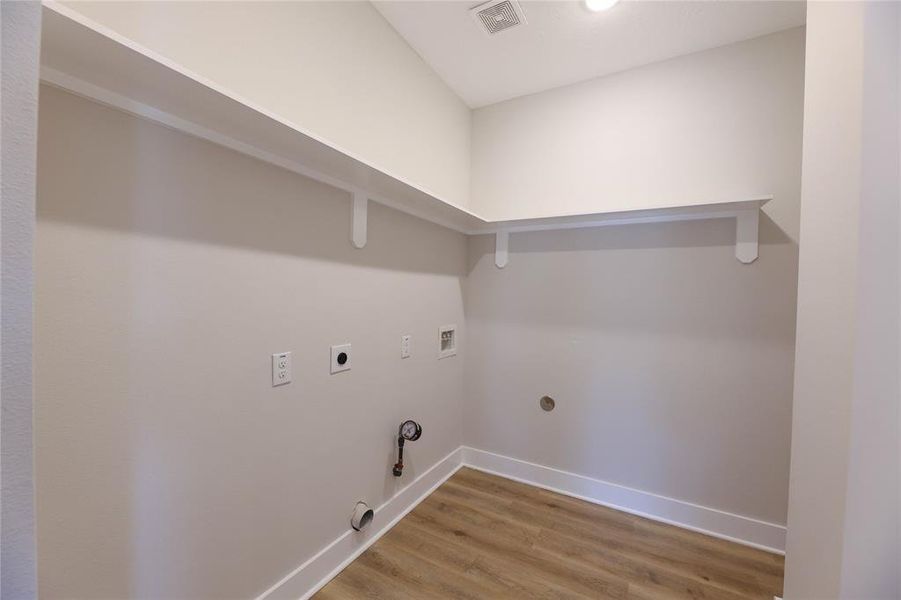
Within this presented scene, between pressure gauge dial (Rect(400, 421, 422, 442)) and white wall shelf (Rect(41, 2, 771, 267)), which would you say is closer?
white wall shelf (Rect(41, 2, 771, 267))

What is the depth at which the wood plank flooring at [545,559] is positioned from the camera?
4.67 ft

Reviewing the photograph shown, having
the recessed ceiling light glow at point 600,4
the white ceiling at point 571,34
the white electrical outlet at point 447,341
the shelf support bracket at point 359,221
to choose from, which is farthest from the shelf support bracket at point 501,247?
the recessed ceiling light glow at point 600,4

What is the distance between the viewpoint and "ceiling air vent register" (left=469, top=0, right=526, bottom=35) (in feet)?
5.08

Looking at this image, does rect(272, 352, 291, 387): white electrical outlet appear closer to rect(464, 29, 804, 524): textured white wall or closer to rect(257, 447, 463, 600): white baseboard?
rect(257, 447, 463, 600): white baseboard

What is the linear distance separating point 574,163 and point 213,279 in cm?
211

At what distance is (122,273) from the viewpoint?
88cm

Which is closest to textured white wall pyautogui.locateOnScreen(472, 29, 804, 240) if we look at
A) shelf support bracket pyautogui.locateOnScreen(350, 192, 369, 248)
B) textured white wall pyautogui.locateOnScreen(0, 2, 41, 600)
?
shelf support bracket pyautogui.locateOnScreen(350, 192, 369, 248)

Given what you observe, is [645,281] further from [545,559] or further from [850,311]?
[545,559]

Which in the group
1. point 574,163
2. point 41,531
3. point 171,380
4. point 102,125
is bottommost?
point 41,531

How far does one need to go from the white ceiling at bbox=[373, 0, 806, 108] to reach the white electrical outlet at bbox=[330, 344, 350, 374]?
5.52 ft

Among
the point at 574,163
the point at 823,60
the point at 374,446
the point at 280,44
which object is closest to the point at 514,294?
the point at 574,163

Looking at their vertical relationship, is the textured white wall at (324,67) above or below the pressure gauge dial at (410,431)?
above

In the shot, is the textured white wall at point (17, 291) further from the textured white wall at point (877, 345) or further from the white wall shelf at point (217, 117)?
the textured white wall at point (877, 345)

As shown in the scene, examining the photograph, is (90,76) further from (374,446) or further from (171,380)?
(374,446)
